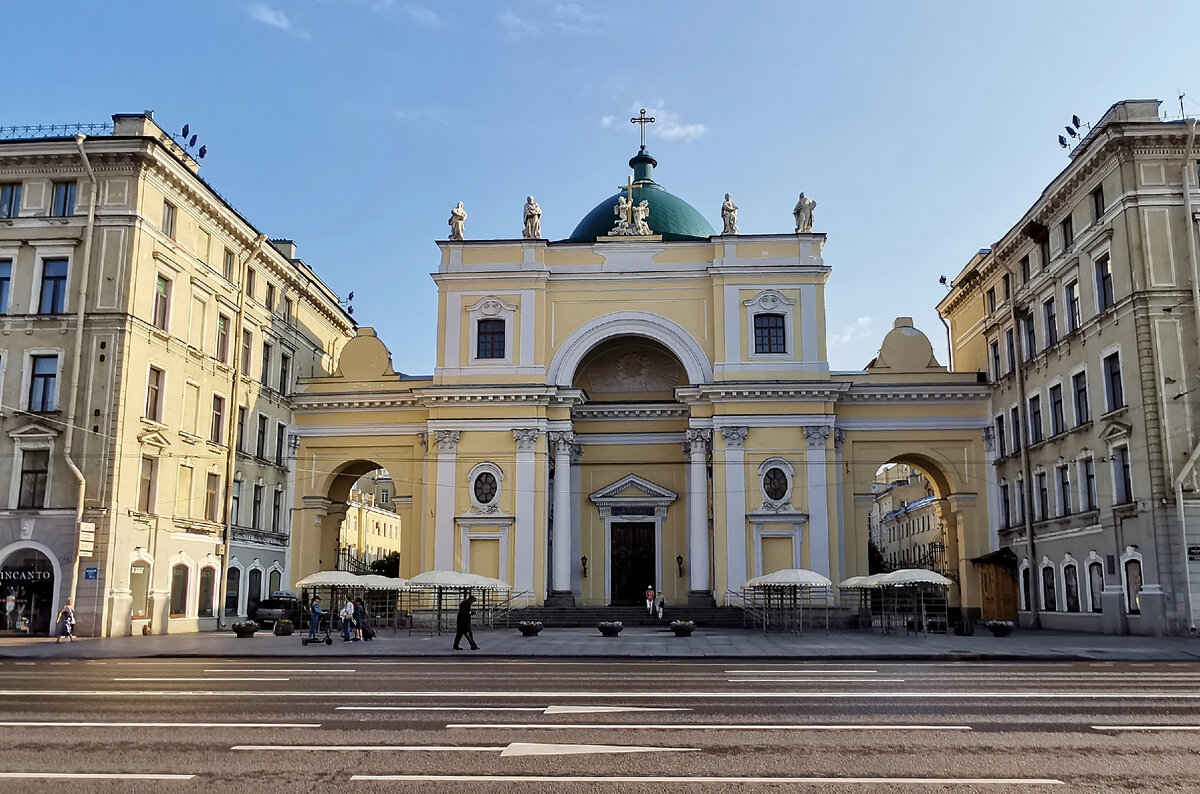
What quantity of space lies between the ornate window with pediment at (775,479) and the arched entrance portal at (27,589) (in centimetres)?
2584

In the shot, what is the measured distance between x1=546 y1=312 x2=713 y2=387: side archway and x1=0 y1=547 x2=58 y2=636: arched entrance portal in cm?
2039

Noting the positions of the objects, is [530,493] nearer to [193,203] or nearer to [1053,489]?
[193,203]

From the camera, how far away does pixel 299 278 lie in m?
49.4

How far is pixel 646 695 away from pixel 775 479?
29.4m

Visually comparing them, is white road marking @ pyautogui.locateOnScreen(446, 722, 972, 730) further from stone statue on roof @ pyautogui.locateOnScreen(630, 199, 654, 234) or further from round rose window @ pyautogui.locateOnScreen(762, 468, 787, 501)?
stone statue on roof @ pyautogui.locateOnScreen(630, 199, 654, 234)

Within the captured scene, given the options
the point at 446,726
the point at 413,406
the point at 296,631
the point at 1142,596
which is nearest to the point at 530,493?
the point at 413,406

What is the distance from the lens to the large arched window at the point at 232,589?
41.4 meters

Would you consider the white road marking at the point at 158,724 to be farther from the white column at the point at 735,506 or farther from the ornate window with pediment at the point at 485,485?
the ornate window with pediment at the point at 485,485

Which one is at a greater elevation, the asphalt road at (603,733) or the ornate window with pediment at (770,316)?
the ornate window with pediment at (770,316)

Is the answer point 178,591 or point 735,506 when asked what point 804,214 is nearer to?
point 735,506

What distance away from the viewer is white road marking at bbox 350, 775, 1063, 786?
344 inches

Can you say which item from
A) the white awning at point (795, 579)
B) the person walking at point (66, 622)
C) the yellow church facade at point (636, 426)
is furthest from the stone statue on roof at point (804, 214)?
the person walking at point (66, 622)

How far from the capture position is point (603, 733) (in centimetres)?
1130

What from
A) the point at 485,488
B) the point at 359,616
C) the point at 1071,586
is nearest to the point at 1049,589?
the point at 1071,586
